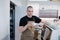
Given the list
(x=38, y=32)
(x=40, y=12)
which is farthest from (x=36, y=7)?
(x=38, y=32)

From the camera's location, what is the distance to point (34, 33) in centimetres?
217

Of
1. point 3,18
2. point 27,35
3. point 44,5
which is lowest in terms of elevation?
point 27,35

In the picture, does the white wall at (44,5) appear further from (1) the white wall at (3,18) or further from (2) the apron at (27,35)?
(2) the apron at (27,35)

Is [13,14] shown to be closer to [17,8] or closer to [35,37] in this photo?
[17,8]

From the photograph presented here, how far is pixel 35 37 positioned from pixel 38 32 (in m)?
0.10

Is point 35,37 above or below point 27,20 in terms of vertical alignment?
below

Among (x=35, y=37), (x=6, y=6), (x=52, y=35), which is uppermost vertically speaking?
(x=6, y=6)

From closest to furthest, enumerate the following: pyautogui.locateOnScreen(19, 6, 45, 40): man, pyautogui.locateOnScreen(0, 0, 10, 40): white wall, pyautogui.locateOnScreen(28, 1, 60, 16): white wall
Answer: pyautogui.locateOnScreen(19, 6, 45, 40): man → pyautogui.locateOnScreen(0, 0, 10, 40): white wall → pyautogui.locateOnScreen(28, 1, 60, 16): white wall

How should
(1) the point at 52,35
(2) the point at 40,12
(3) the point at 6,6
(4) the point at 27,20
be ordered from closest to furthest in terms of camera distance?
(1) the point at 52,35, (4) the point at 27,20, (3) the point at 6,6, (2) the point at 40,12

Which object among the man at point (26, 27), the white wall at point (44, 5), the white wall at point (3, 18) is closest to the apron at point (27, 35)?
the man at point (26, 27)

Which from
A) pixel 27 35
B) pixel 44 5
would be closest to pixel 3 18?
pixel 27 35

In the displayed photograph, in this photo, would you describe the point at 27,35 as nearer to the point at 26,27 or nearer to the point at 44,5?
the point at 26,27

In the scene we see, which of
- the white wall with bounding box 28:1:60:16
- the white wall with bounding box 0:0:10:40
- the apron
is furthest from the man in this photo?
the white wall with bounding box 28:1:60:16

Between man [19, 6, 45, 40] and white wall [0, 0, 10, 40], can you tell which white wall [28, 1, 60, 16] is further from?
man [19, 6, 45, 40]
